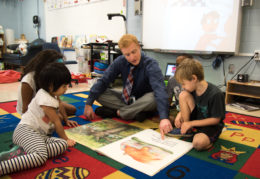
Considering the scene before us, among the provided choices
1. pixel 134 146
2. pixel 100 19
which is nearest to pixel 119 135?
pixel 134 146

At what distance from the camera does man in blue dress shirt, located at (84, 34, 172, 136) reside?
5.33 ft

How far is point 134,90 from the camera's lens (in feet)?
6.08

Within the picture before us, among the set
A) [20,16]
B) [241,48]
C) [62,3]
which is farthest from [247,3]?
[20,16]

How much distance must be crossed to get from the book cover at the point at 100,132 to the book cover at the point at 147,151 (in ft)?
0.26

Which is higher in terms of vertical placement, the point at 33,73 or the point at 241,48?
the point at 241,48

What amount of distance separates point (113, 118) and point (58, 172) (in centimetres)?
89

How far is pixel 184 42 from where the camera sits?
310cm

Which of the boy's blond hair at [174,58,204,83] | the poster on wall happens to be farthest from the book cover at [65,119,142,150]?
the poster on wall

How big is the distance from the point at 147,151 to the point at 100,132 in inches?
17.0

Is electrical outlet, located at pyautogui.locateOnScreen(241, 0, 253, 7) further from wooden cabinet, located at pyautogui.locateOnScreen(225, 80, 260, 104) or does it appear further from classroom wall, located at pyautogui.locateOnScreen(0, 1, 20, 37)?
classroom wall, located at pyautogui.locateOnScreen(0, 1, 20, 37)

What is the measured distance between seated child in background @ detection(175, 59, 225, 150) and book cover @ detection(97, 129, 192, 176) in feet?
0.34

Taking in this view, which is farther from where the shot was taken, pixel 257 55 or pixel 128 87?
pixel 257 55

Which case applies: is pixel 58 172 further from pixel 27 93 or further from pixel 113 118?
pixel 113 118

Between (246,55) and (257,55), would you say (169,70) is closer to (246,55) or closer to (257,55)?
(246,55)
